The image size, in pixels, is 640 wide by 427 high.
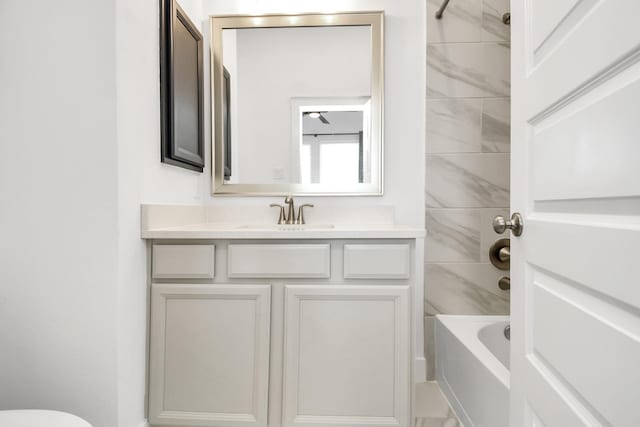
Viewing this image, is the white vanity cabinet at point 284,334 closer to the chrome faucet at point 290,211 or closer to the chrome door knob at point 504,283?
the chrome faucet at point 290,211

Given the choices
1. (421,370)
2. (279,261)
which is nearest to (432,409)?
(421,370)

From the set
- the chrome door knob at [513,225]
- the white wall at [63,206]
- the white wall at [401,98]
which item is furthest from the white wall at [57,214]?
the chrome door knob at [513,225]

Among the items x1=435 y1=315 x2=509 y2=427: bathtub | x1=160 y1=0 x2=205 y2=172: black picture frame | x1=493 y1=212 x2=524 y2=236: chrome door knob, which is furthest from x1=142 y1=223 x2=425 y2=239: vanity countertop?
x1=435 y1=315 x2=509 y2=427: bathtub

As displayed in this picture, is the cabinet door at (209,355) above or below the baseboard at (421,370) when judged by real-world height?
above

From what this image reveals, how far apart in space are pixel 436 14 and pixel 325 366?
182 centimetres

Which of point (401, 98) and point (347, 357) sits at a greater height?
point (401, 98)

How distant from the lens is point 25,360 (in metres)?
1.26

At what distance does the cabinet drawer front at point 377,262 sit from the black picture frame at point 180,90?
90 cm

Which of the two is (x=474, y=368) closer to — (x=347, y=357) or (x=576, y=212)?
(x=347, y=357)

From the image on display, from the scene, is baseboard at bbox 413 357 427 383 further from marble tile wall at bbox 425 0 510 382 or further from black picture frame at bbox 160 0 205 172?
black picture frame at bbox 160 0 205 172

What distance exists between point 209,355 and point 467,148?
5.26 feet

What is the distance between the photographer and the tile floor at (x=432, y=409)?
158 cm

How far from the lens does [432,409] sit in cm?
169

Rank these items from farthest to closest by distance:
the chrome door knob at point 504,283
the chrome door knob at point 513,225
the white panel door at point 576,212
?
the chrome door knob at point 504,283 < the chrome door knob at point 513,225 < the white panel door at point 576,212
